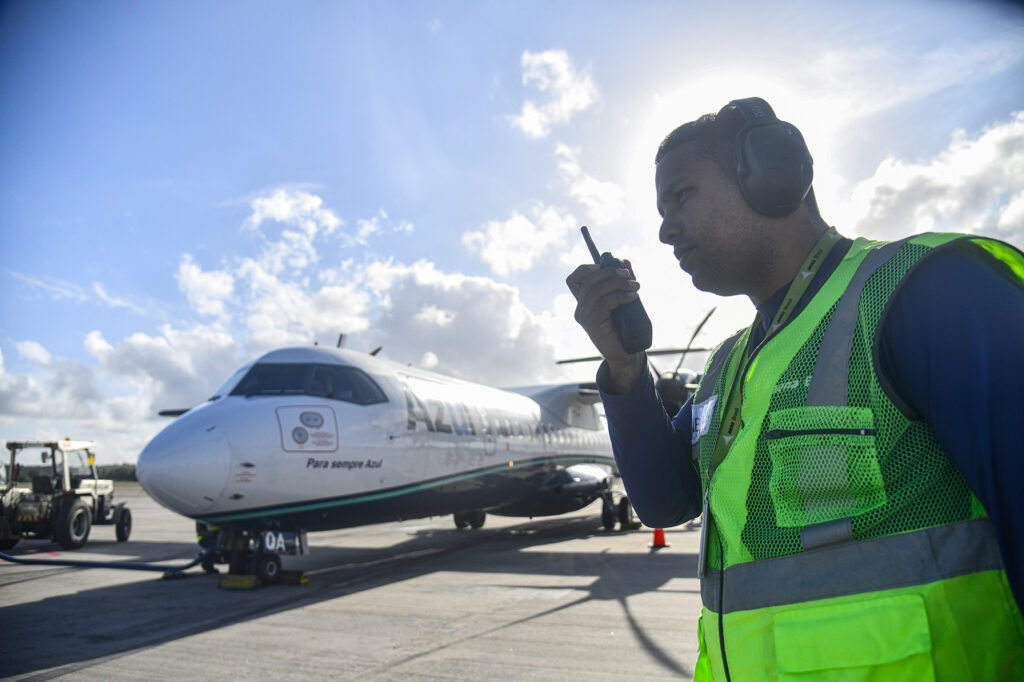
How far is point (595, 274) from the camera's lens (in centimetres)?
165

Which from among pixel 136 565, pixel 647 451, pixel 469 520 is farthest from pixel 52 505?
pixel 647 451

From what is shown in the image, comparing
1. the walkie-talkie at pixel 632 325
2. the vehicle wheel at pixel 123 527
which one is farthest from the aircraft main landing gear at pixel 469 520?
the walkie-talkie at pixel 632 325

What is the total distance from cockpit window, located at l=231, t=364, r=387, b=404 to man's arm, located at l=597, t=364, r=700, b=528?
718cm

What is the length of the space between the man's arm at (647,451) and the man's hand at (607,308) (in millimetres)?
40

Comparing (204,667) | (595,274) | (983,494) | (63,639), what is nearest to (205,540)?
(63,639)

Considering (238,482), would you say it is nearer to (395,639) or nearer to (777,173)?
(395,639)

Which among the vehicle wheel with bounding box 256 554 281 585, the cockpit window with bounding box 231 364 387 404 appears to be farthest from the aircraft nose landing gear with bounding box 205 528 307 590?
the cockpit window with bounding box 231 364 387 404

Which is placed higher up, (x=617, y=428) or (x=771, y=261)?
(x=771, y=261)

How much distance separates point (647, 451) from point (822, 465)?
0.67 metres

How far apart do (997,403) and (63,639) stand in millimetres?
6858

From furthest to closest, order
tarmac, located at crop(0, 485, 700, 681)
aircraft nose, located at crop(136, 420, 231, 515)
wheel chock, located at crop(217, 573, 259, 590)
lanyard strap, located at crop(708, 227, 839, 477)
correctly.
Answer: wheel chock, located at crop(217, 573, 259, 590)
aircraft nose, located at crop(136, 420, 231, 515)
tarmac, located at crop(0, 485, 700, 681)
lanyard strap, located at crop(708, 227, 839, 477)

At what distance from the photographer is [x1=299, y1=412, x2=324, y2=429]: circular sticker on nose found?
316 inches

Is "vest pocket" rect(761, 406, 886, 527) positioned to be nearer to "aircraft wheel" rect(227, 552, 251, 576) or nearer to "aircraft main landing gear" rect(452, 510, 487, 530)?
"aircraft wheel" rect(227, 552, 251, 576)

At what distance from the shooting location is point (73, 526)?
42.7 ft
